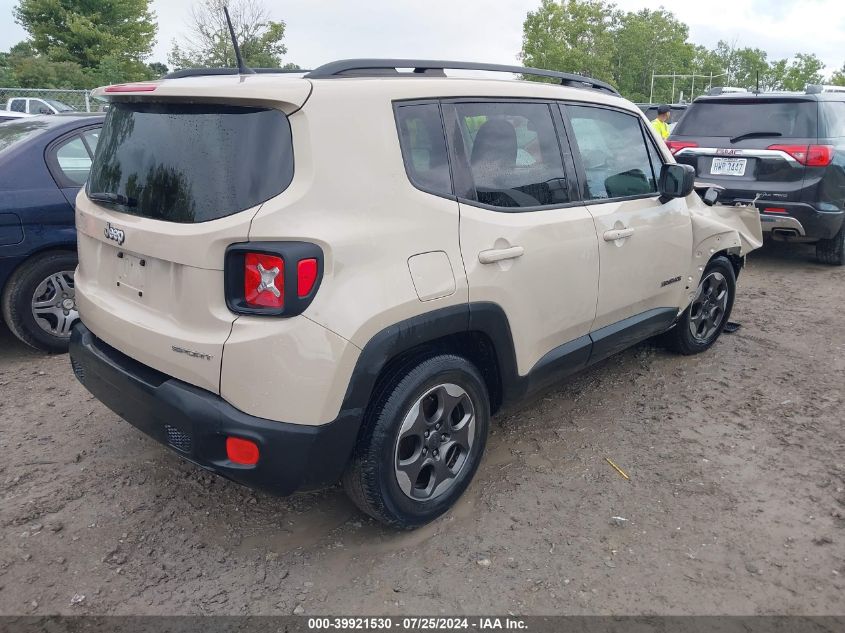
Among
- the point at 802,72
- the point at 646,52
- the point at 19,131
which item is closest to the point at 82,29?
the point at 19,131

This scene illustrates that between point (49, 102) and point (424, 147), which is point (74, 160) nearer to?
point (424, 147)

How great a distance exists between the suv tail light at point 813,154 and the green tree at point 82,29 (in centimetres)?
2985

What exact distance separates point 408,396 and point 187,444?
82cm

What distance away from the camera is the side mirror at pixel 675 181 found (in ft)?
12.4

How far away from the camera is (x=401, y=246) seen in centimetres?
243

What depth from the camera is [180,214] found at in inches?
92.9

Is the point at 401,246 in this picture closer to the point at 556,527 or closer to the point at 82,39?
the point at 556,527

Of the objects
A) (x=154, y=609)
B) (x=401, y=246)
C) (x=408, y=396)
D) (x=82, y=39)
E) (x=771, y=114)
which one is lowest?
(x=154, y=609)

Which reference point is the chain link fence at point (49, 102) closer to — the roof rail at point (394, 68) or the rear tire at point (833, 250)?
the rear tire at point (833, 250)

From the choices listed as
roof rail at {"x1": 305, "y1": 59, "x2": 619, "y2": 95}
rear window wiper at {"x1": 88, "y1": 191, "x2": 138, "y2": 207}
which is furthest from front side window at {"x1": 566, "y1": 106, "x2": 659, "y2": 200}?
rear window wiper at {"x1": 88, "y1": 191, "x2": 138, "y2": 207}

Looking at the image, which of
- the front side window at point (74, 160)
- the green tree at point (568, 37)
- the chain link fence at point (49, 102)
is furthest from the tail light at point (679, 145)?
the green tree at point (568, 37)

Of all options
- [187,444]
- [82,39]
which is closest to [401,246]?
[187,444]

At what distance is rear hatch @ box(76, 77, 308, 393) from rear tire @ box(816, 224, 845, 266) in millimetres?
6921

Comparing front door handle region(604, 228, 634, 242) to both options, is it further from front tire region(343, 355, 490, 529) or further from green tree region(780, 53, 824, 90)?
green tree region(780, 53, 824, 90)
